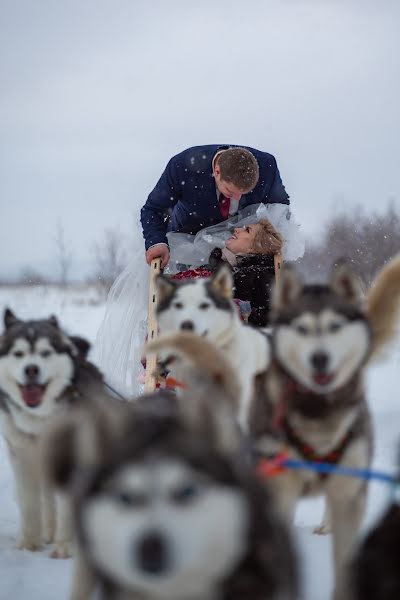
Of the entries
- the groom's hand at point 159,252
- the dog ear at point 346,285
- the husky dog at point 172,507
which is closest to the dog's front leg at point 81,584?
the husky dog at point 172,507

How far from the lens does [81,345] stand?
2809mm

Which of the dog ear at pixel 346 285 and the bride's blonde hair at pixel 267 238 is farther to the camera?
the bride's blonde hair at pixel 267 238

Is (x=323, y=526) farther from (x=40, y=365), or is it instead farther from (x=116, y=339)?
(x=116, y=339)

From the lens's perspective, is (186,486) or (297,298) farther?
(297,298)

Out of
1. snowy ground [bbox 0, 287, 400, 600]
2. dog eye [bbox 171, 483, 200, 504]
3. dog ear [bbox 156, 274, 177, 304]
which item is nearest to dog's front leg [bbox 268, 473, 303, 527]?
snowy ground [bbox 0, 287, 400, 600]

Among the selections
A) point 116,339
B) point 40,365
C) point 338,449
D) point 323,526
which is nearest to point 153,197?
point 116,339

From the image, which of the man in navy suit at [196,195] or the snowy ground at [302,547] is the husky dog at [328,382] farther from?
the man in navy suit at [196,195]

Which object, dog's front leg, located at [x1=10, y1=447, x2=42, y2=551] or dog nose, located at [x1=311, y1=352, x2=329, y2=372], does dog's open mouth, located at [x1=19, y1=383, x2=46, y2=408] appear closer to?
dog's front leg, located at [x1=10, y1=447, x2=42, y2=551]

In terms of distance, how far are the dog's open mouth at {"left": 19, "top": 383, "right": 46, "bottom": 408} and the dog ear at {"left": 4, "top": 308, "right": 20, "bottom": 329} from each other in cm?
35

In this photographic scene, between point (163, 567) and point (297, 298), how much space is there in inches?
39.8

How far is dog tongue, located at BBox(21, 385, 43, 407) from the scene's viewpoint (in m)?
2.58

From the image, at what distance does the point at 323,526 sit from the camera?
2838mm

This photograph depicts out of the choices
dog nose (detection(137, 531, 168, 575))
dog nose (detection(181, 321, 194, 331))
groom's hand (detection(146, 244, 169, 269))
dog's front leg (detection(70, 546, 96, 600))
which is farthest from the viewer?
groom's hand (detection(146, 244, 169, 269))

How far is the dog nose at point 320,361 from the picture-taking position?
1.83 metres
